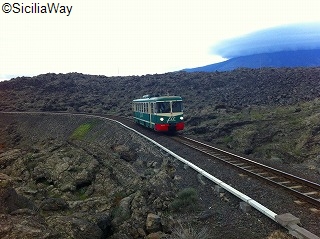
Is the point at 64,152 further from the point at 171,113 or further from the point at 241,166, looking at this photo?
the point at 241,166

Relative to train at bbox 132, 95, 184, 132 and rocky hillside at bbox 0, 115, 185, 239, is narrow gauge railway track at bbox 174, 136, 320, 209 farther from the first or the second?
train at bbox 132, 95, 184, 132

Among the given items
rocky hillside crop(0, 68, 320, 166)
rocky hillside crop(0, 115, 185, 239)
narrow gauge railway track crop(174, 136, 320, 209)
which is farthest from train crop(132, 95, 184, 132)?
narrow gauge railway track crop(174, 136, 320, 209)

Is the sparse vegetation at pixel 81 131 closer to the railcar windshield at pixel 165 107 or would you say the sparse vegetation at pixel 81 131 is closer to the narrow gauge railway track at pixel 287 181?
the railcar windshield at pixel 165 107

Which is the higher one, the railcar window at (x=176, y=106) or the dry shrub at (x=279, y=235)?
the railcar window at (x=176, y=106)

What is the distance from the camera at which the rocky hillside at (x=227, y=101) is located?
24.0 m

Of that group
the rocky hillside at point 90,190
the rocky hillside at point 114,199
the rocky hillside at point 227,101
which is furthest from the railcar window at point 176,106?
the rocky hillside at point 227,101

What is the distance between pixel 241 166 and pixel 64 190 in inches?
394

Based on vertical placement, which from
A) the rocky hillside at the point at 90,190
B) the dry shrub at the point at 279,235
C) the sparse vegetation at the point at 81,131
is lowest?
the sparse vegetation at the point at 81,131

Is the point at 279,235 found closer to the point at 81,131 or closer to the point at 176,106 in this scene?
the point at 176,106

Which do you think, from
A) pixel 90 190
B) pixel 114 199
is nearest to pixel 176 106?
pixel 90 190

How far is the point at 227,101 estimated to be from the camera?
4394cm

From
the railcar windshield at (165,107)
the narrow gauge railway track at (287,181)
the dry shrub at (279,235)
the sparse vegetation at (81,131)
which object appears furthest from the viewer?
the sparse vegetation at (81,131)

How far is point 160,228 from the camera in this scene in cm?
924

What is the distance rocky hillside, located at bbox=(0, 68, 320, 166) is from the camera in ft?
78.7
